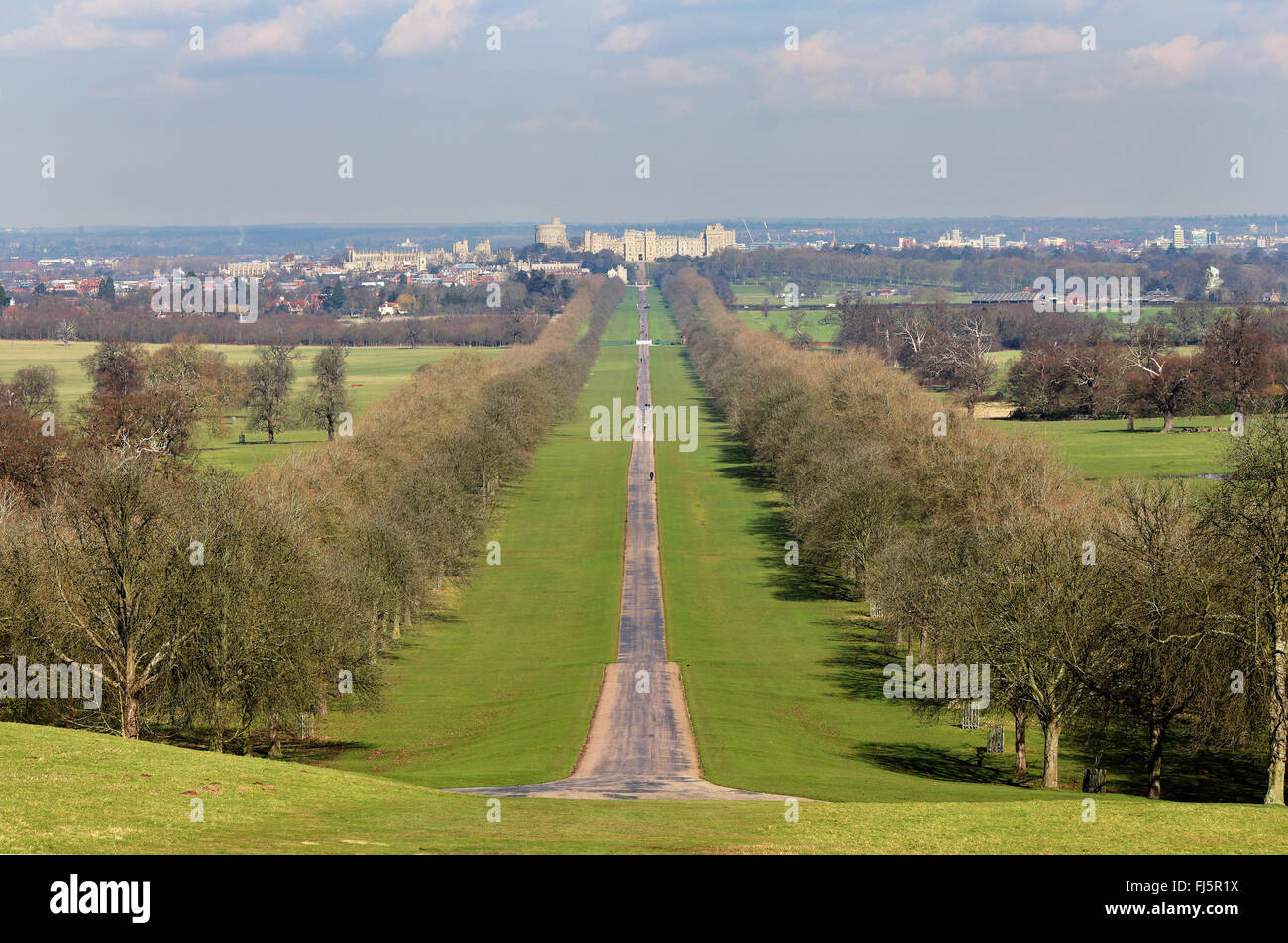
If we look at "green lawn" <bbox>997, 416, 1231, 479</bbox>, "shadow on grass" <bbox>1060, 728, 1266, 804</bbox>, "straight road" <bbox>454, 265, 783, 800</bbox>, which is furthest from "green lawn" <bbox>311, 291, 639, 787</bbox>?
"green lawn" <bbox>997, 416, 1231, 479</bbox>

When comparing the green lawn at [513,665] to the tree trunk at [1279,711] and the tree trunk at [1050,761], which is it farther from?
the tree trunk at [1279,711]

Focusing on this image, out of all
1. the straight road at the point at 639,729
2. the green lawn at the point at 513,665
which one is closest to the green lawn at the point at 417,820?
the straight road at the point at 639,729

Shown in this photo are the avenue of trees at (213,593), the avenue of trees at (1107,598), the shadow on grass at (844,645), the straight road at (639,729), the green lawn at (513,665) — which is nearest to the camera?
the avenue of trees at (1107,598)

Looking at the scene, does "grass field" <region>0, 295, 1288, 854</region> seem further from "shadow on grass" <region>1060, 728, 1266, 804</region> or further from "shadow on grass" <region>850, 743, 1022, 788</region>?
"shadow on grass" <region>1060, 728, 1266, 804</region>

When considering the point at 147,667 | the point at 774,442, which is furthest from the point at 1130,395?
the point at 147,667

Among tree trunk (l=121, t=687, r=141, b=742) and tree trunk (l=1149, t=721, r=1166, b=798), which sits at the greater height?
tree trunk (l=121, t=687, r=141, b=742)

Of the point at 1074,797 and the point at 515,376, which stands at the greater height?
the point at 515,376

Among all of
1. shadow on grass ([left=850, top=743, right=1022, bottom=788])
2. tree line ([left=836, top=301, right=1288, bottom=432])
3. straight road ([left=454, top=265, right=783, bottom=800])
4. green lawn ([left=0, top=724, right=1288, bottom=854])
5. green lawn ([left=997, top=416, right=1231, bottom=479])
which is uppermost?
tree line ([left=836, top=301, right=1288, bottom=432])

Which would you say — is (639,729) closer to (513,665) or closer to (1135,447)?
(513,665)
